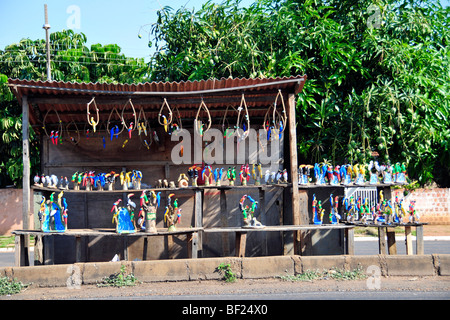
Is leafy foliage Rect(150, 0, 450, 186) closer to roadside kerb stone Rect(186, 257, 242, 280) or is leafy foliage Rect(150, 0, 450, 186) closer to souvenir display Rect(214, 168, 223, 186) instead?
souvenir display Rect(214, 168, 223, 186)

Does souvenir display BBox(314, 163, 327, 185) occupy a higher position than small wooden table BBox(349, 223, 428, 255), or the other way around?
souvenir display BBox(314, 163, 327, 185)

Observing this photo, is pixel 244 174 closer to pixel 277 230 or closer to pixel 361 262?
pixel 277 230

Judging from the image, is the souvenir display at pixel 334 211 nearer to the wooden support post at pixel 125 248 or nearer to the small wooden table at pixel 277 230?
the small wooden table at pixel 277 230

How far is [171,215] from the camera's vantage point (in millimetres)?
8195

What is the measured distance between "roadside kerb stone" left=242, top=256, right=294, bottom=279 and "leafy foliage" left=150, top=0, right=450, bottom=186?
3.58m

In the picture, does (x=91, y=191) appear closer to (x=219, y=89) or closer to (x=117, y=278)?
(x=117, y=278)

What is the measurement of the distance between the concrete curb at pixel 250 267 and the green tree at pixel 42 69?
8297 millimetres

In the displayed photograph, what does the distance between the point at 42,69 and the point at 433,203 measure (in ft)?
53.9

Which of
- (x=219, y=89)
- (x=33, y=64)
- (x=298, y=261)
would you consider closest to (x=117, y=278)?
(x=298, y=261)

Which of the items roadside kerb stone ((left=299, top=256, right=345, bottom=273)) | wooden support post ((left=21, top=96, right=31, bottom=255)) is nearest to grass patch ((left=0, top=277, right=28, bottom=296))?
wooden support post ((left=21, top=96, right=31, bottom=255))

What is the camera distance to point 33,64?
1617 cm

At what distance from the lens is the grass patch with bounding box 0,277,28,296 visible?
21.9 ft

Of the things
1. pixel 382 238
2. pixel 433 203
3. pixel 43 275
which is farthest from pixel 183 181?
pixel 433 203
